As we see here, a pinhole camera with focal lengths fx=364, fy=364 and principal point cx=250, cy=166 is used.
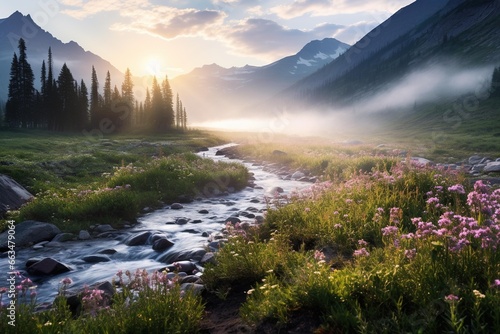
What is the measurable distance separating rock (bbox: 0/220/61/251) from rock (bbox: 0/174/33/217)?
228 centimetres

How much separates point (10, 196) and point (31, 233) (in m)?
3.84

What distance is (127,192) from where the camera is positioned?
13789 mm

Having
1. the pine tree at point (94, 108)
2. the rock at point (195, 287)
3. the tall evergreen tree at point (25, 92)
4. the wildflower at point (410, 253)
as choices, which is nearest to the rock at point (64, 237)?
the rock at point (195, 287)

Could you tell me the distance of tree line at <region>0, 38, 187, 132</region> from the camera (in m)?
78.1

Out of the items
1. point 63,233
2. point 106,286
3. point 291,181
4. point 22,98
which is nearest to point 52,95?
point 22,98

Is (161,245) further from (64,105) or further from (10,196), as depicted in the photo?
(64,105)

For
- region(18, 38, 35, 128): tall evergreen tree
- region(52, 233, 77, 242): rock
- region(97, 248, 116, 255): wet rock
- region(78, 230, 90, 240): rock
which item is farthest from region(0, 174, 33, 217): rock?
region(18, 38, 35, 128): tall evergreen tree

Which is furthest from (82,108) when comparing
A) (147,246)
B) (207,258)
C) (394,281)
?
(394,281)

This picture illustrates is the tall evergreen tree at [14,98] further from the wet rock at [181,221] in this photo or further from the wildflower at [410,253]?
the wildflower at [410,253]

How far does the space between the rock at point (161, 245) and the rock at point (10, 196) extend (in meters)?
6.13

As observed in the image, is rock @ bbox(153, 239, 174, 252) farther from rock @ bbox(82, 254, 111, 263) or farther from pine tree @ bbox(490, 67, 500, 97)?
pine tree @ bbox(490, 67, 500, 97)

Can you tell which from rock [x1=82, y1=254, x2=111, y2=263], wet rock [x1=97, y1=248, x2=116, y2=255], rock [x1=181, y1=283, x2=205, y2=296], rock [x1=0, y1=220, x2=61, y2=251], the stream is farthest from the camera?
rock [x1=0, y1=220, x2=61, y2=251]

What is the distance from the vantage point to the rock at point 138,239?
32.7ft

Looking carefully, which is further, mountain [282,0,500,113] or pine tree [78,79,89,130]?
mountain [282,0,500,113]
